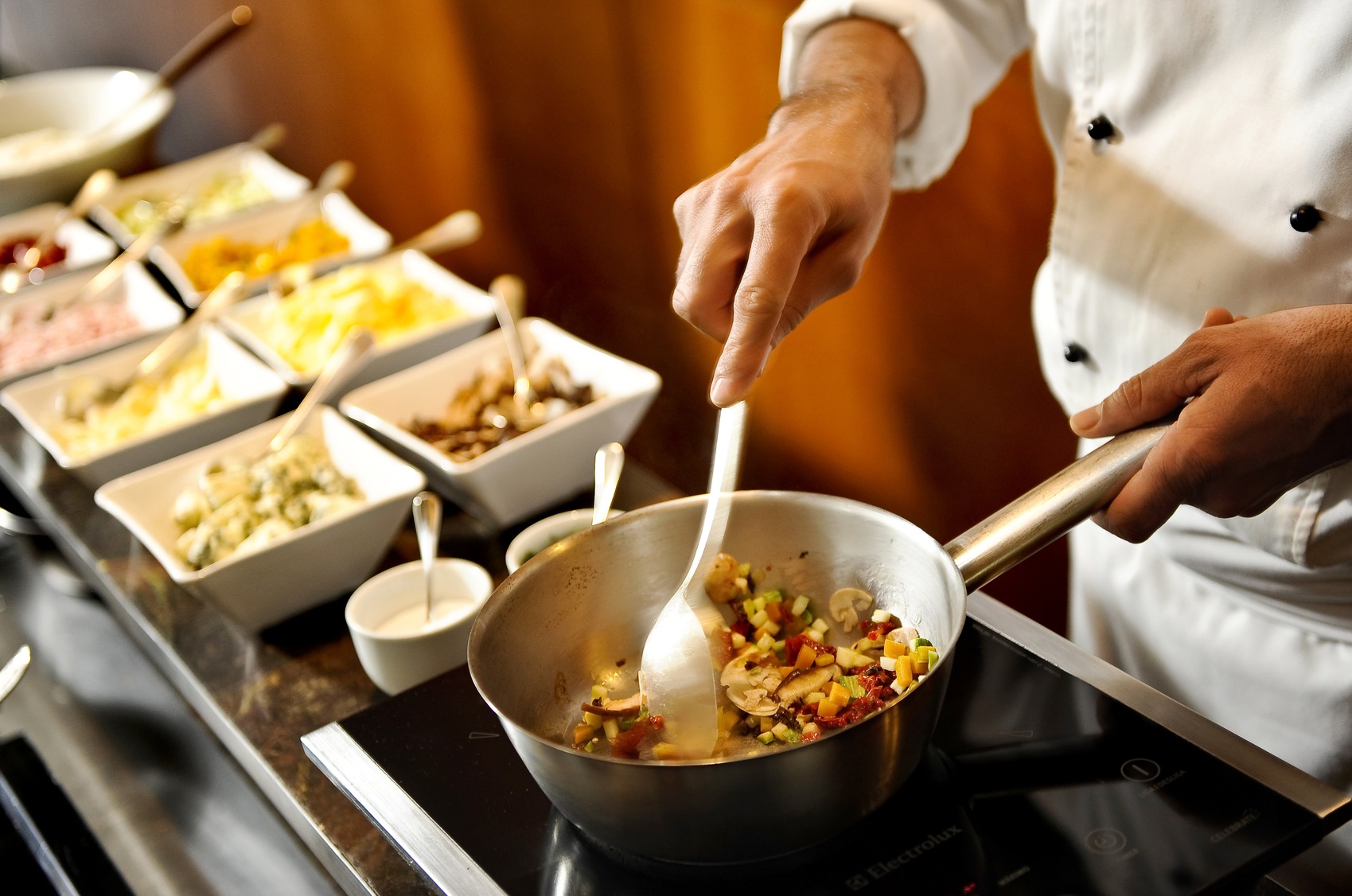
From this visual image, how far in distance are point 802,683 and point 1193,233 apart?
1.80ft

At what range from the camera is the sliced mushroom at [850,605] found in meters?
0.91

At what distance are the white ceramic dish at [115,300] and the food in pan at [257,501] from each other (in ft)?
1.77

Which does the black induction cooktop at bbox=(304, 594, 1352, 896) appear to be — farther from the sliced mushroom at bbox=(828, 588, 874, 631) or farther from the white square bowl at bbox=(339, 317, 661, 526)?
the white square bowl at bbox=(339, 317, 661, 526)

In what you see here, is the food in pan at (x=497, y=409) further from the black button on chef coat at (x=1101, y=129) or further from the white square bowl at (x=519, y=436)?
the black button on chef coat at (x=1101, y=129)

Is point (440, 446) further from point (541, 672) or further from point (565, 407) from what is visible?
point (541, 672)

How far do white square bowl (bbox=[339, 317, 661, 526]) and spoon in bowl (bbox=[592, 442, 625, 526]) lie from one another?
6.4 inches

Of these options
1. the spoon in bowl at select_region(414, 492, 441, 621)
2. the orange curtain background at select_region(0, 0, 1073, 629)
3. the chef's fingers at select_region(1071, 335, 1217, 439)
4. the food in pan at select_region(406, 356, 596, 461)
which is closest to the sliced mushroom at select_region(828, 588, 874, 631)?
the chef's fingers at select_region(1071, 335, 1217, 439)

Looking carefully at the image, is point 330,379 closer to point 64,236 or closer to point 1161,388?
point 1161,388

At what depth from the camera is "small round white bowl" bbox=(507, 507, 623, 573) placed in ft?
3.76

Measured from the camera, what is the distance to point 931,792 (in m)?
0.78

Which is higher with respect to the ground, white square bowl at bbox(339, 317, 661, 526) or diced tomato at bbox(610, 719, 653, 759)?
diced tomato at bbox(610, 719, 653, 759)

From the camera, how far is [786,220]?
87 cm

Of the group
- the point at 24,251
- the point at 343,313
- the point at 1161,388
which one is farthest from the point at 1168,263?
the point at 24,251

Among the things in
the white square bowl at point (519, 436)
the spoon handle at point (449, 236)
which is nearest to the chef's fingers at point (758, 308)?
the white square bowl at point (519, 436)
